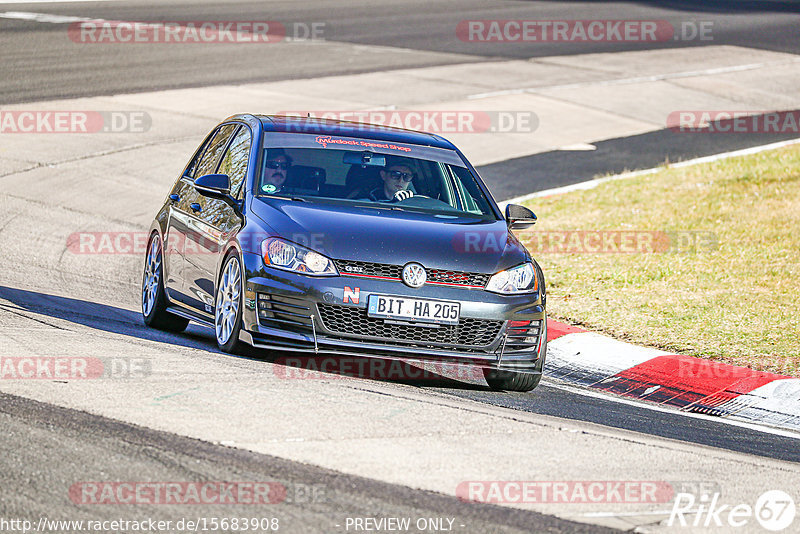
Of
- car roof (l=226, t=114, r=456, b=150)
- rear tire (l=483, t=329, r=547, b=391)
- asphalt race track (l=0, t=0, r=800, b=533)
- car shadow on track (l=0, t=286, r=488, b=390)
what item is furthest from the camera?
car roof (l=226, t=114, r=456, b=150)

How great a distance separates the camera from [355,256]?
7652 mm

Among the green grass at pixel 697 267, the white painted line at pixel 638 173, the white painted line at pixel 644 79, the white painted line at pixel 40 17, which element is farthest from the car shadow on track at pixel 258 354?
the white painted line at pixel 40 17

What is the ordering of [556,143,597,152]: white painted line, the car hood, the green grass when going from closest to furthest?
the car hood → the green grass → [556,143,597,152]: white painted line

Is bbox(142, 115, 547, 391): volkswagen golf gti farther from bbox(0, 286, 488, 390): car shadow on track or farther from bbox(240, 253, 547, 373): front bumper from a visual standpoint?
bbox(0, 286, 488, 390): car shadow on track

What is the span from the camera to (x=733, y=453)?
6.83 metres

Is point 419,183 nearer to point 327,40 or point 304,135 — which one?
point 304,135

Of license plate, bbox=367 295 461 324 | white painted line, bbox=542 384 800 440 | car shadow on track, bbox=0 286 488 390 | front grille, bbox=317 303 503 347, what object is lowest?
white painted line, bbox=542 384 800 440

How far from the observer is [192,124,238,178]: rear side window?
31.7 feet

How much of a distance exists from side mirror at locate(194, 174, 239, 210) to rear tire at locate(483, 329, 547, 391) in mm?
2086

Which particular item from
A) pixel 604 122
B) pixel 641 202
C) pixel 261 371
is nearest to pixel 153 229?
pixel 261 371

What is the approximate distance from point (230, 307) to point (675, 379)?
3361 millimetres

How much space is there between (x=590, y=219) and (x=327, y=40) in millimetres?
15854

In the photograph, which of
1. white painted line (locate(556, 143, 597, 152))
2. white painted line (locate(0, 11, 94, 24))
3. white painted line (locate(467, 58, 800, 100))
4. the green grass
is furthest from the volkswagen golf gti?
white painted line (locate(0, 11, 94, 24))

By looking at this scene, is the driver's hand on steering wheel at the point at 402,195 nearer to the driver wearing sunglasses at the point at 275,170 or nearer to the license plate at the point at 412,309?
the driver wearing sunglasses at the point at 275,170
